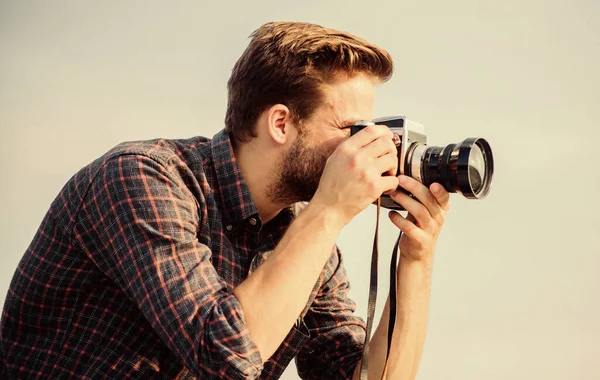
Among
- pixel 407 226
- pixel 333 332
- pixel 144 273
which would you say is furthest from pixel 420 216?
pixel 144 273

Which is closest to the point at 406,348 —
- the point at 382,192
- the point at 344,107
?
the point at 382,192

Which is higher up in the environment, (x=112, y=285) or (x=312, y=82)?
(x=312, y=82)

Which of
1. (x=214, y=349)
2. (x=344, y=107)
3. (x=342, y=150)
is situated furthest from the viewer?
(x=344, y=107)

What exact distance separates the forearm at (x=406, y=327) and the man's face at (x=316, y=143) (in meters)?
0.25

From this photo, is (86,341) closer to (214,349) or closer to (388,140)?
(214,349)

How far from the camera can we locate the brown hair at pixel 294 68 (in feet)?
4.58

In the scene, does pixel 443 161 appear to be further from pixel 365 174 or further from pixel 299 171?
pixel 299 171

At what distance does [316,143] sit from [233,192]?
0.63ft

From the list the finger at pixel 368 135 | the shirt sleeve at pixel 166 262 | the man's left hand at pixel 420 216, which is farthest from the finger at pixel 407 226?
the shirt sleeve at pixel 166 262

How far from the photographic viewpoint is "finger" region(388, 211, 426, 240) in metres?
1.28

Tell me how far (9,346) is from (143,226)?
1.26 feet

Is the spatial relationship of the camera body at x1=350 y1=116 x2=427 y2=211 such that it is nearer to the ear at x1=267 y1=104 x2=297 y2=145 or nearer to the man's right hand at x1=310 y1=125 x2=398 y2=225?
the man's right hand at x1=310 y1=125 x2=398 y2=225

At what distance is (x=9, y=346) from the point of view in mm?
1243

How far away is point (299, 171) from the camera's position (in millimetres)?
1354
